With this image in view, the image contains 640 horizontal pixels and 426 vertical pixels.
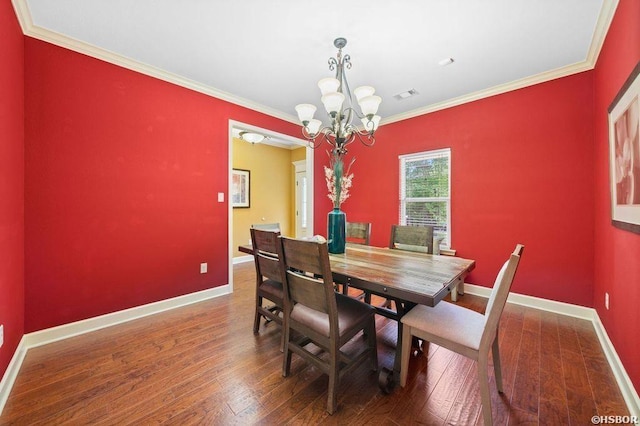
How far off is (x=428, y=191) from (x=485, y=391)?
2826mm

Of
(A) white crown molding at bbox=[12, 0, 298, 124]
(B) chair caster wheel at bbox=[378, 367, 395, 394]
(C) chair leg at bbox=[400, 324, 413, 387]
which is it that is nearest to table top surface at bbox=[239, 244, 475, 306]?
(C) chair leg at bbox=[400, 324, 413, 387]

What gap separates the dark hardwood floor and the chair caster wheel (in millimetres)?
41

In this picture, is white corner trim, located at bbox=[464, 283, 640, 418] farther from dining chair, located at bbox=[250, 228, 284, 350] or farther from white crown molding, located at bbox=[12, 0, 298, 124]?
white crown molding, located at bbox=[12, 0, 298, 124]

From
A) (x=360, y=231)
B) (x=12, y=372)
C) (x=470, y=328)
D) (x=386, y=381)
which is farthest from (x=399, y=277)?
(x=12, y=372)

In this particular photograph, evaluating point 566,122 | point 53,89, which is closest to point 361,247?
point 566,122

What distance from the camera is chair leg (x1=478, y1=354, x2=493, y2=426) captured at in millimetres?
1229

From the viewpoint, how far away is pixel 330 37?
6.99 feet

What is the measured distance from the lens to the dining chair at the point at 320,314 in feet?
4.57

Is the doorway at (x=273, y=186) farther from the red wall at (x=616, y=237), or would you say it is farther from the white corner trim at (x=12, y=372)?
the red wall at (x=616, y=237)

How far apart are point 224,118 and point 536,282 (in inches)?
167

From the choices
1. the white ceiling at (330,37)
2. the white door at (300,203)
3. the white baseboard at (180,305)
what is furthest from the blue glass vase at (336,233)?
the white door at (300,203)

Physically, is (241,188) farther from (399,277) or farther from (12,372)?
(399,277)

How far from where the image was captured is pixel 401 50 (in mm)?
2314

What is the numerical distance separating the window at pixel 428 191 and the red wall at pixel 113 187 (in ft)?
8.93
